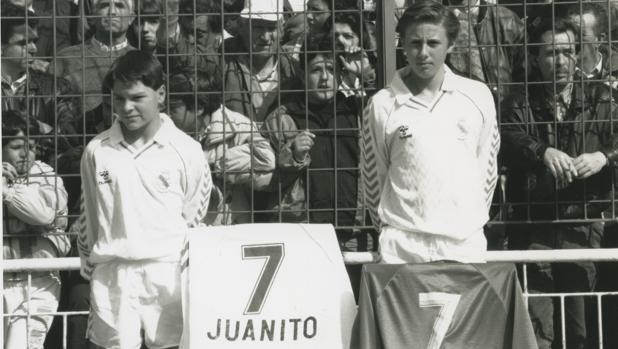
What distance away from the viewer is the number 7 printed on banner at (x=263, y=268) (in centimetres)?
663

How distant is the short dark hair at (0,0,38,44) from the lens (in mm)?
8289

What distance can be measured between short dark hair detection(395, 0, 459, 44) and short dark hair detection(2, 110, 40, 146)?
87.4 inches

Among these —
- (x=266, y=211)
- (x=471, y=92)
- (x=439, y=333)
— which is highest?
(x=471, y=92)

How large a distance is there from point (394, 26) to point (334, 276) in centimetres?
160

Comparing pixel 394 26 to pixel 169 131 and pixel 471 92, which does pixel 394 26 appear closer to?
pixel 471 92

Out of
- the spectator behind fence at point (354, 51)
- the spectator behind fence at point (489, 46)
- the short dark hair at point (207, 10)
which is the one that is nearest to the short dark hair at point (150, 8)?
the short dark hair at point (207, 10)

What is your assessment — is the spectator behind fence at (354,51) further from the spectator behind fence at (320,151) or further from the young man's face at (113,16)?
the young man's face at (113,16)

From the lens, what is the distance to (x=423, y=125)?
6.78 meters

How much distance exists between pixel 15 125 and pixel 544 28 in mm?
2844

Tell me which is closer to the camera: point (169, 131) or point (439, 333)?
point (439, 333)

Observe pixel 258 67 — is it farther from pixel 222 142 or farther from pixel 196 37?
pixel 222 142

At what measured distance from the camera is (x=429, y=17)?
6910 millimetres

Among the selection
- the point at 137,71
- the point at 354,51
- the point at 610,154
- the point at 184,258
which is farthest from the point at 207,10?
the point at 610,154

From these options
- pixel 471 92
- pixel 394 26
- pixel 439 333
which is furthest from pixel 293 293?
pixel 394 26
